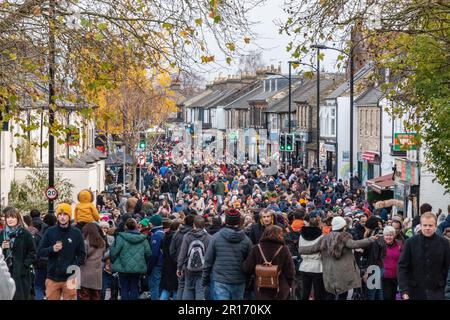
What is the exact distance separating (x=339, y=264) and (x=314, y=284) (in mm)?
832

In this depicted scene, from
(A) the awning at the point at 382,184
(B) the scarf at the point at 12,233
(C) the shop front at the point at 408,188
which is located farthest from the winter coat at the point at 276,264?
(A) the awning at the point at 382,184

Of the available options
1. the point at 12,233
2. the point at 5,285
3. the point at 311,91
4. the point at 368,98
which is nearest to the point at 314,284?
the point at 12,233

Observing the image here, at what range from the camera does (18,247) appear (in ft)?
46.9

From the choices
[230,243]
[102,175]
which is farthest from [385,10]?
[102,175]

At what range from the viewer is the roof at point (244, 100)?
363ft

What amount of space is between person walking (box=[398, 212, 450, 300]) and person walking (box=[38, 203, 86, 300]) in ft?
14.3

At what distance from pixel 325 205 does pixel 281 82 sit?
209ft

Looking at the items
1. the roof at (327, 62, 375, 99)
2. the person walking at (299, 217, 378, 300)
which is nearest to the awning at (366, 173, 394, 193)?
the roof at (327, 62, 375, 99)

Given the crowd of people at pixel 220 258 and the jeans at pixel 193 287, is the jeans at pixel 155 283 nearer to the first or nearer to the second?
the crowd of people at pixel 220 258

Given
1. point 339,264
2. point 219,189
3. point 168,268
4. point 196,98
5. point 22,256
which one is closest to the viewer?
point 22,256

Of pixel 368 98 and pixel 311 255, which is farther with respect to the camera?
pixel 368 98

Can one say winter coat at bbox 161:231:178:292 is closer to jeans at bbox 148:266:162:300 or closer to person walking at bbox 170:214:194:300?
jeans at bbox 148:266:162:300

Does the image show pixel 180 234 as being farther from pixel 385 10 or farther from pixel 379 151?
pixel 379 151

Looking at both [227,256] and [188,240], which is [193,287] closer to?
[188,240]
